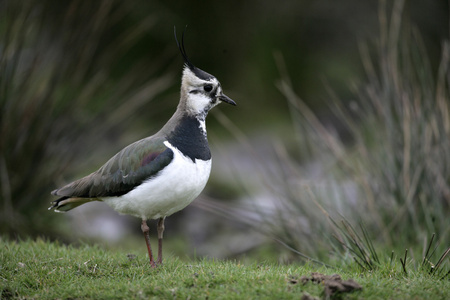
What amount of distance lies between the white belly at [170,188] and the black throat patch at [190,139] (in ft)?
0.18

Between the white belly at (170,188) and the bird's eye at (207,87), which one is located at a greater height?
the bird's eye at (207,87)

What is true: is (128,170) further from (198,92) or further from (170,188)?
(198,92)

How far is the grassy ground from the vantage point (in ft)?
12.7

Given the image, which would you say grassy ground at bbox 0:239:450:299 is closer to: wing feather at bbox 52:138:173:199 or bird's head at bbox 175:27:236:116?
wing feather at bbox 52:138:173:199

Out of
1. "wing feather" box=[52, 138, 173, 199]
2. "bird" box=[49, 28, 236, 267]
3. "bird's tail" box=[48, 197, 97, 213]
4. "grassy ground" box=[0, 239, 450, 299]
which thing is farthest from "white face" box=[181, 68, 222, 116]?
"grassy ground" box=[0, 239, 450, 299]

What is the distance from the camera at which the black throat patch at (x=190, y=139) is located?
15.6 feet

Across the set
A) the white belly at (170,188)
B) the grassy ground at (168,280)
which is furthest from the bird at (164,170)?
the grassy ground at (168,280)

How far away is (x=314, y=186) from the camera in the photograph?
644 cm

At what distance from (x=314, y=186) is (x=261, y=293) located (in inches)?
109

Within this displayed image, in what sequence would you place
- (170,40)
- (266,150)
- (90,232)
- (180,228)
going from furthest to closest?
(266,150), (170,40), (180,228), (90,232)

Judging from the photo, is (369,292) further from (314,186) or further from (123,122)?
(123,122)

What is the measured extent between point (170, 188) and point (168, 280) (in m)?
0.76

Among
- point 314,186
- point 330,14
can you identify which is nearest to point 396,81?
point 314,186

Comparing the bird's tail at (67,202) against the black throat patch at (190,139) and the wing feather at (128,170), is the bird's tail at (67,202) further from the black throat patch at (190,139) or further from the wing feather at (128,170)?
the black throat patch at (190,139)
